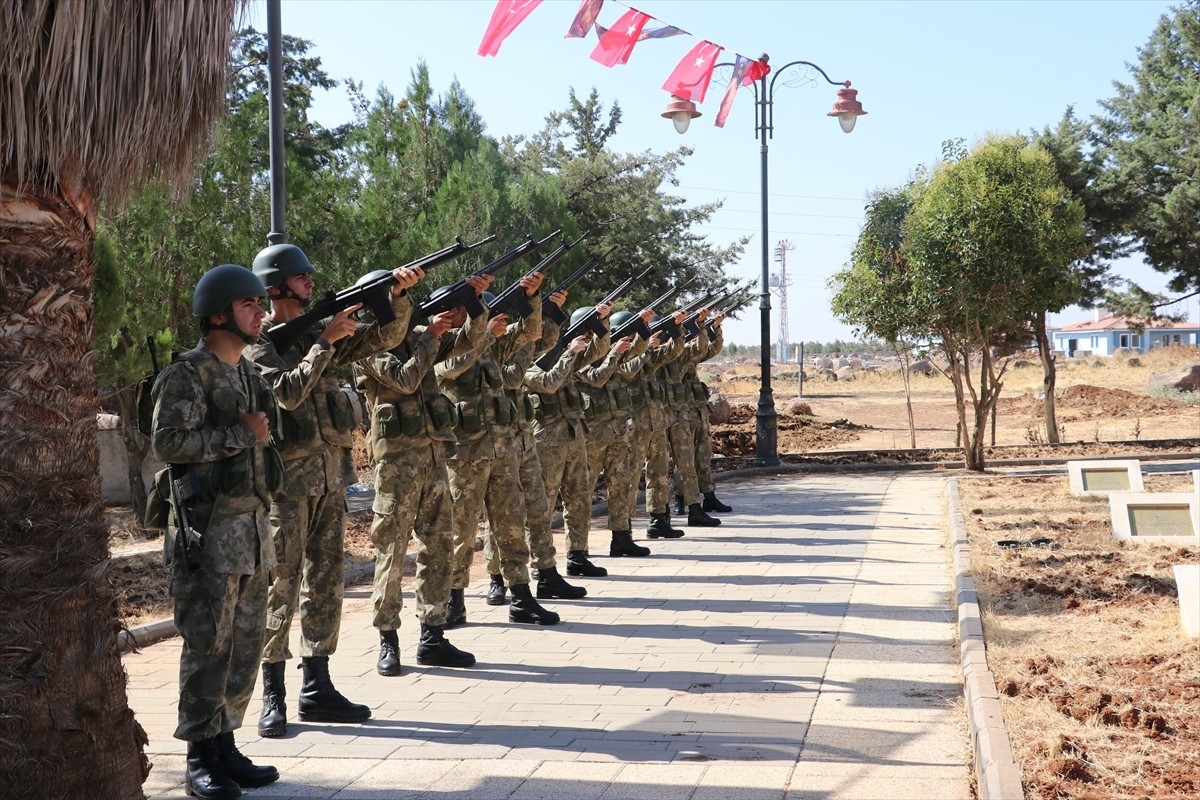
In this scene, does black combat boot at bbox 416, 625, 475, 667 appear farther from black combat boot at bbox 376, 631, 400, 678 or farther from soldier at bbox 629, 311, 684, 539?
soldier at bbox 629, 311, 684, 539

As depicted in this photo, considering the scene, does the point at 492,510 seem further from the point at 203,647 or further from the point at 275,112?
the point at 275,112

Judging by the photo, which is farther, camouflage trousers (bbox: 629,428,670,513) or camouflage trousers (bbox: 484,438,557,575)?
camouflage trousers (bbox: 629,428,670,513)

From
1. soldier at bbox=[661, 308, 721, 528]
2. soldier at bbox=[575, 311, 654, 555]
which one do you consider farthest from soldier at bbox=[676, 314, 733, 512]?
soldier at bbox=[575, 311, 654, 555]

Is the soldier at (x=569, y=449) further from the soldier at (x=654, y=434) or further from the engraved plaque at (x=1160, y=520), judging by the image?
the engraved plaque at (x=1160, y=520)

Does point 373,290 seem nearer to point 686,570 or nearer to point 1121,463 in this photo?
point 686,570

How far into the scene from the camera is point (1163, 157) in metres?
26.1

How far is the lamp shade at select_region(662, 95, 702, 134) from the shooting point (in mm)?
16930

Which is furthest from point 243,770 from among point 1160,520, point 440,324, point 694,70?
point 694,70

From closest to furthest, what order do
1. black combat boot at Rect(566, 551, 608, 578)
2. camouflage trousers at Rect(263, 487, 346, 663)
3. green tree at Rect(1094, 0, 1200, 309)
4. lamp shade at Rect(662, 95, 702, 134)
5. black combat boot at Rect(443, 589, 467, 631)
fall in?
camouflage trousers at Rect(263, 487, 346, 663) → black combat boot at Rect(443, 589, 467, 631) → black combat boot at Rect(566, 551, 608, 578) → lamp shade at Rect(662, 95, 702, 134) → green tree at Rect(1094, 0, 1200, 309)

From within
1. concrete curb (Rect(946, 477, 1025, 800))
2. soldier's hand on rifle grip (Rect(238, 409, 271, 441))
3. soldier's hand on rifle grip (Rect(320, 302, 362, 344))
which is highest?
soldier's hand on rifle grip (Rect(320, 302, 362, 344))

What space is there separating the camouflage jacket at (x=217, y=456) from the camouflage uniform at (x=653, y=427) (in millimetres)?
7065

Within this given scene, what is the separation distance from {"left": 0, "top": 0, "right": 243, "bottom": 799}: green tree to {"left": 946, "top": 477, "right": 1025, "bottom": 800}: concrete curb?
3314 millimetres

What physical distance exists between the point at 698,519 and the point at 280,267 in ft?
27.2

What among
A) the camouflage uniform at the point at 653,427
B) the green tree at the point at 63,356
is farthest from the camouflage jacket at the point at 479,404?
the camouflage uniform at the point at 653,427
